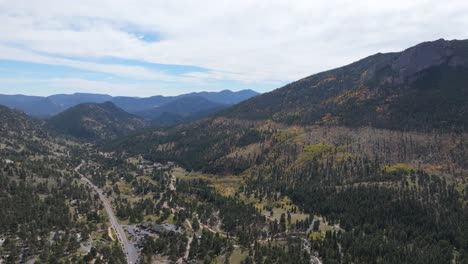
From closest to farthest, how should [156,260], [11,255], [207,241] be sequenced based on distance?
[11,255]
[156,260]
[207,241]

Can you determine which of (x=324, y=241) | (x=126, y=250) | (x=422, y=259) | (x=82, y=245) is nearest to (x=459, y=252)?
(x=422, y=259)

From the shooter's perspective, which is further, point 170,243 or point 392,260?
point 170,243

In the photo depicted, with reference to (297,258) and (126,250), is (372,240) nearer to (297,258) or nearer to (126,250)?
(297,258)

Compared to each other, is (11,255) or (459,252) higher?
(11,255)

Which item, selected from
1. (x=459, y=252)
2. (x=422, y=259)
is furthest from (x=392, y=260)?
(x=459, y=252)

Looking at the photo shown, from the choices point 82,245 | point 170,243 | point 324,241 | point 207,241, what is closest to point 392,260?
point 324,241

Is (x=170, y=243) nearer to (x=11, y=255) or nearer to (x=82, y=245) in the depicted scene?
(x=82, y=245)

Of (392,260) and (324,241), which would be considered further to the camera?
(324,241)

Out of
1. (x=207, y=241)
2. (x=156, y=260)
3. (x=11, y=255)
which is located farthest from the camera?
(x=207, y=241)
